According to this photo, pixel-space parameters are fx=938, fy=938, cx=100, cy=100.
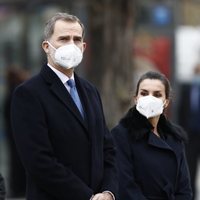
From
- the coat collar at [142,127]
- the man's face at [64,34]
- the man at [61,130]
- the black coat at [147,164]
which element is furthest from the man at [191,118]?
the man's face at [64,34]

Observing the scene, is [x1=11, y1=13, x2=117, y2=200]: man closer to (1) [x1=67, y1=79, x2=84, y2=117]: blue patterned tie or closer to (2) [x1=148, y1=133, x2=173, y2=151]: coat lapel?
(1) [x1=67, y1=79, x2=84, y2=117]: blue patterned tie

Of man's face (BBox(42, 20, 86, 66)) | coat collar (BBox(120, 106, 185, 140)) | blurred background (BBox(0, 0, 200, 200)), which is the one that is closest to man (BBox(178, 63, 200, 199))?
blurred background (BBox(0, 0, 200, 200))

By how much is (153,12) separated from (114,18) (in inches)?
78.4

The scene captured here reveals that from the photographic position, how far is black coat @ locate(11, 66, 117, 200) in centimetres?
508

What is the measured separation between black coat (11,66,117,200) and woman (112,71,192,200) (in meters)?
0.55

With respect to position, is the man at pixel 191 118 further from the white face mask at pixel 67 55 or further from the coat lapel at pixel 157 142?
the white face mask at pixel 67 55

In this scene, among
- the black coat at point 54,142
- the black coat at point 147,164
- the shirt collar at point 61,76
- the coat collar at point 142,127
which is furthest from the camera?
the coat collar at point 142,127

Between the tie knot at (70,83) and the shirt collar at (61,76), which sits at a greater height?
the shirt collar at (61,76)

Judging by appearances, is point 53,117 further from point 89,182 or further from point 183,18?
point 183,18

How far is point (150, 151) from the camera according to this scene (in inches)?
236

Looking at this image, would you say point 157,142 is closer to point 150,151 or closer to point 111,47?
point 150,151

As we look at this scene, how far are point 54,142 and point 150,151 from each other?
40.1 inches

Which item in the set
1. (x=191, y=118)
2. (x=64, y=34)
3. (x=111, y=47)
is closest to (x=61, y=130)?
(x=64, y=34)

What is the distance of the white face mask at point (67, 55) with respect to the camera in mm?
5234
